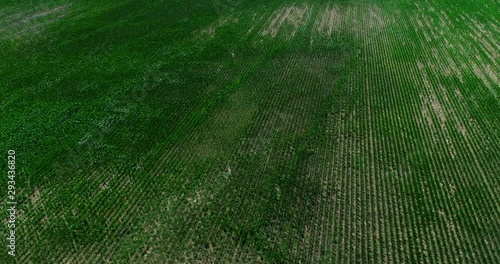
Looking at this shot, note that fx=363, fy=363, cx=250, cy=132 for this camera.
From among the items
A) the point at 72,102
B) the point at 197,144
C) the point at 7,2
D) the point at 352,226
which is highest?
the point at 7,2

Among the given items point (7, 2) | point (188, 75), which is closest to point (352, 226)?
point (188, 75)

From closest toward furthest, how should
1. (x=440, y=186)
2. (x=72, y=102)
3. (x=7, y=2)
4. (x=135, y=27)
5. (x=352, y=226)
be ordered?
Result: (x=352, y=226)
(x=440, y=186)
(x=72, y=102)
(x=135, y=27)
(x=7, y=2)

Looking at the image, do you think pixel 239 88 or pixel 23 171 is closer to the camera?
pixel 23 171

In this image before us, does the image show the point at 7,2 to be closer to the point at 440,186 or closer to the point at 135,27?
the point at 135,27

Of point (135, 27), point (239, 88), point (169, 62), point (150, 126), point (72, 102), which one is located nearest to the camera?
point (150, 126)

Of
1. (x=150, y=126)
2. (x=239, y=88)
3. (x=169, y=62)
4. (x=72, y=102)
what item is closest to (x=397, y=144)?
(x=239, y=88)

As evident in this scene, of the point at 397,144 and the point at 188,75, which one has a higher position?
the point at 188,75
